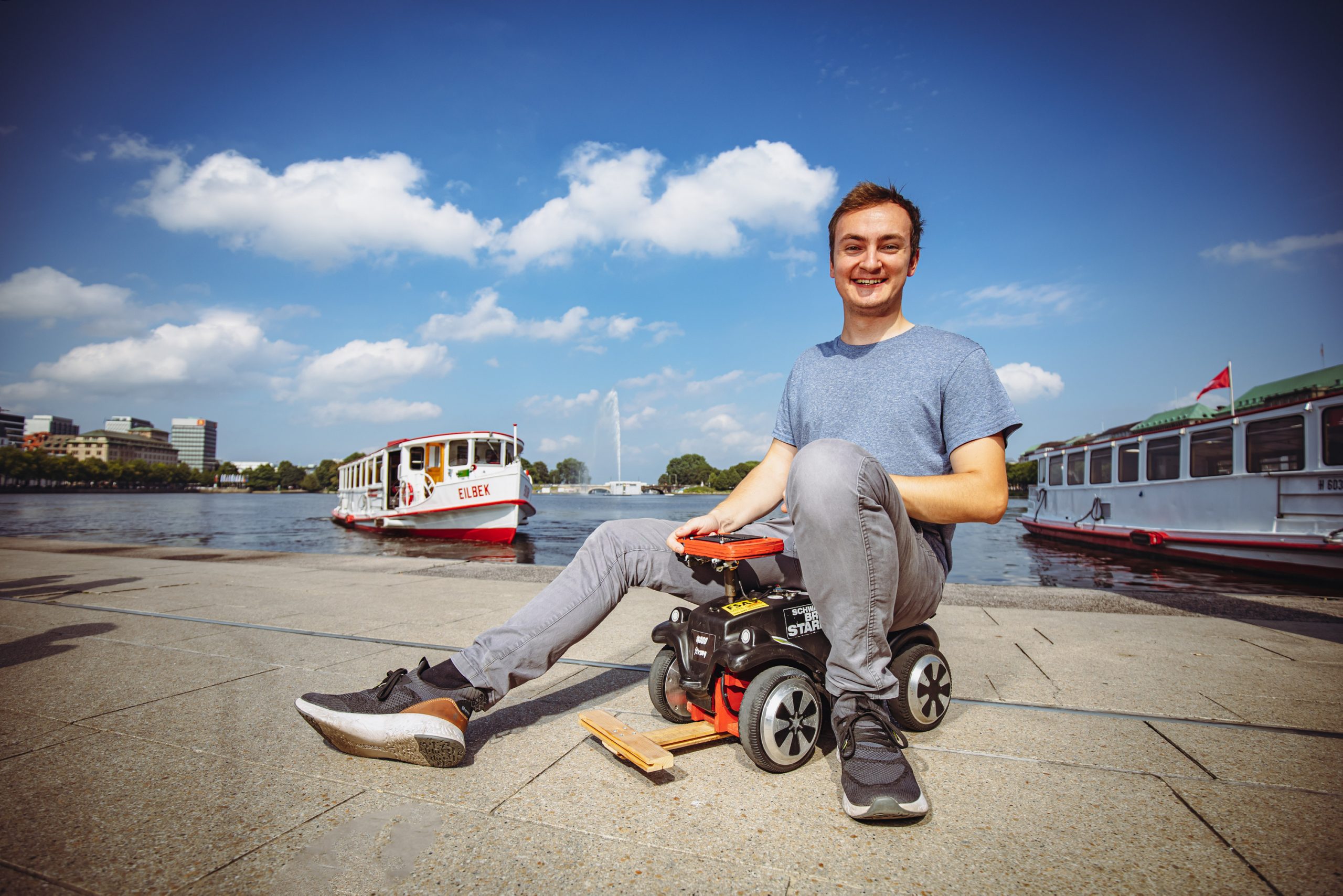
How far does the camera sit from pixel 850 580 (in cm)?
164

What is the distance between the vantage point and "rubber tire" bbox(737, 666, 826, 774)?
170cm

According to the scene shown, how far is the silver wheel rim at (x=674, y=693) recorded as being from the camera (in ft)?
6.80

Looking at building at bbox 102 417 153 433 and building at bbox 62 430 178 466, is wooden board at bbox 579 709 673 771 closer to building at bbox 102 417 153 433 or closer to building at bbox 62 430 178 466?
building at bbox 62 430 178 466

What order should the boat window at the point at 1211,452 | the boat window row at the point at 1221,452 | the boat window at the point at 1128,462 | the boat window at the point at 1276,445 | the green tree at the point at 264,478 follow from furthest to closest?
the green tree at the point at 264,478 → the boat window at the point at 1128,462 → the boat window at the point at 1211,452 → the boat window at the point at 1276,445 → the boat window row at the point at 1221,452

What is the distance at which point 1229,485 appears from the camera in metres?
12.5

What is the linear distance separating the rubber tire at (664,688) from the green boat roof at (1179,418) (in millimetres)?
15509

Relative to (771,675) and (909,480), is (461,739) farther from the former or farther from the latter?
(909,480)

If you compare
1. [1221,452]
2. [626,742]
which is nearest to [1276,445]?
[1221,452]

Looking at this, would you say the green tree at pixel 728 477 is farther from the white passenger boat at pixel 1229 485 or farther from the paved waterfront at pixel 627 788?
the paved waterfront at pixel 627 788

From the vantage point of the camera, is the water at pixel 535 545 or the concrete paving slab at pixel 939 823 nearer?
the concrete paving slab at pixel 939 823

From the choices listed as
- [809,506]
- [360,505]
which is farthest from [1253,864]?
[360,505]

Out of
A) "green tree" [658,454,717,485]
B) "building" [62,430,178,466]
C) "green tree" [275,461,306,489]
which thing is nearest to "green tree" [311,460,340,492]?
"green tree" [275,461,306,489]

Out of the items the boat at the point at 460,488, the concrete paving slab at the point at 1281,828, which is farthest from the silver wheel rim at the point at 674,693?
the boat at the point at 460,488

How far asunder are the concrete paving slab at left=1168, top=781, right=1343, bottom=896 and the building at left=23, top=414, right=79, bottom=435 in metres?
203
